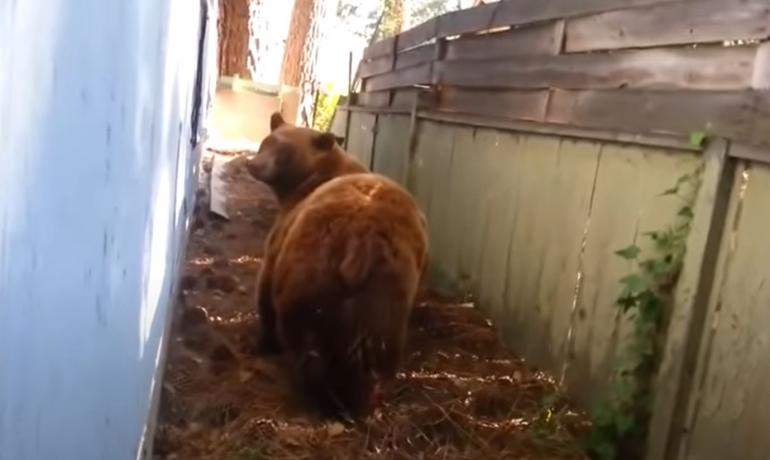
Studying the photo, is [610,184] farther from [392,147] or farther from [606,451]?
[392,147]

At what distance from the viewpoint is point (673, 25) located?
3.84m

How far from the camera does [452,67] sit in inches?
289

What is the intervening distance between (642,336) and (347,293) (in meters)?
1.30

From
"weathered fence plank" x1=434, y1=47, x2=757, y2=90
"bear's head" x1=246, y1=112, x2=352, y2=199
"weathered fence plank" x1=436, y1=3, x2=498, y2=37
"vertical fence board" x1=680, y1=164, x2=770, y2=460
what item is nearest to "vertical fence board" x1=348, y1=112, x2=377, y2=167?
"weathered fence plank" x1=436, y1=3, x2=498, y2=37

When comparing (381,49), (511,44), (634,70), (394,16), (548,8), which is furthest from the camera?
(394,16)

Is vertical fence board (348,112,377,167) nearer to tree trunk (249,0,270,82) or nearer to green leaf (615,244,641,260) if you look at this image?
tree trunk (249,0,270,82)

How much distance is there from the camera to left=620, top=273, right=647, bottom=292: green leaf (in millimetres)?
3617

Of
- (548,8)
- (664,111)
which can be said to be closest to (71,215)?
(664,111)

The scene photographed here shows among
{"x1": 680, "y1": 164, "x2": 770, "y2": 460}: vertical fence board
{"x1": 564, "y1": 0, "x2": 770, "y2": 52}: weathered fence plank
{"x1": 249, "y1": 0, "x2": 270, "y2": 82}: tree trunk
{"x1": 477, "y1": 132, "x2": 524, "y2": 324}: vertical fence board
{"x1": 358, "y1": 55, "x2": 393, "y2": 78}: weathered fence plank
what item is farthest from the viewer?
{"x1": 249, "y1": 0, "x2": 270, "y2": 82}: tree trunk

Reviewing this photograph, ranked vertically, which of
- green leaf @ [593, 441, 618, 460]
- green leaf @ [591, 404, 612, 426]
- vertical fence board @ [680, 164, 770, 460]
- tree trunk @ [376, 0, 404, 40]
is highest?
tree trunk @ [376, 0, 404, 40]

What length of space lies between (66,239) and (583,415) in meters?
3.50

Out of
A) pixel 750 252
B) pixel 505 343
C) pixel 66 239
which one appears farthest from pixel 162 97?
pixel 505 343

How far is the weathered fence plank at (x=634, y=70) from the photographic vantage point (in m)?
3.42

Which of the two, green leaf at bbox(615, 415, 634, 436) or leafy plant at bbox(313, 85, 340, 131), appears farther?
leafy plant at bbox(313, 85, 340, 131)
